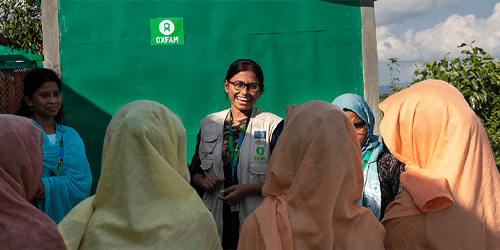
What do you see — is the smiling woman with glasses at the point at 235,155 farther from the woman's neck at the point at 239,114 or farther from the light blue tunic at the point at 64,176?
the light blue tunic at the point at 64,176

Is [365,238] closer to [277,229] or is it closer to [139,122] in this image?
[277,229]

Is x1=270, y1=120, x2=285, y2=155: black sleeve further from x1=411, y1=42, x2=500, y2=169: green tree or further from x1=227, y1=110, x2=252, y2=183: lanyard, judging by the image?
x1=411, y1=42, x2=500, y2=169: green tree

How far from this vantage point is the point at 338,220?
155cm

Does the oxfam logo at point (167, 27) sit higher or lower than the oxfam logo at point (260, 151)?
higher

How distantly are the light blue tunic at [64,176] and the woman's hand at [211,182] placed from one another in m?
1.02

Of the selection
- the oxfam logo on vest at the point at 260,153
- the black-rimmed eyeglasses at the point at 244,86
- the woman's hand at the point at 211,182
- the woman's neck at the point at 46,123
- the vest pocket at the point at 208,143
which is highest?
the black-rimmed eyeglasses at the point at 244,86

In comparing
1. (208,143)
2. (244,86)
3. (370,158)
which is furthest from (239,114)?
(370,158)

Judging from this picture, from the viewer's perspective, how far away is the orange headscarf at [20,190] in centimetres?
142

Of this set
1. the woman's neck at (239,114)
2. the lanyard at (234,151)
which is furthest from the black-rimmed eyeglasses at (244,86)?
the lanyard at (234,151)

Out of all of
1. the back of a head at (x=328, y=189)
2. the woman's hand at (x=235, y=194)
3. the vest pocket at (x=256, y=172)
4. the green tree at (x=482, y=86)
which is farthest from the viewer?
the green tree at (x=482, y=86)

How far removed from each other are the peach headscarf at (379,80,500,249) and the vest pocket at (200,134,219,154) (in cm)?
136

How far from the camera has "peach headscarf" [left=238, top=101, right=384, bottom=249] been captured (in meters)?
1.53

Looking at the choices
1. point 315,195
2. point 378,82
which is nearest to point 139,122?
point 315,195

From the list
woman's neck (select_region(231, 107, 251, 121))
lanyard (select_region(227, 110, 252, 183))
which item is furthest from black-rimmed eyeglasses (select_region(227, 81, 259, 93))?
lanyard (select_region(227, 110, 252, 183))
